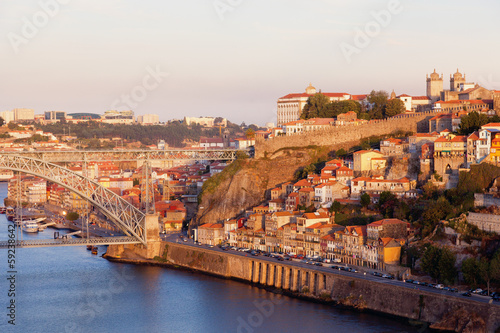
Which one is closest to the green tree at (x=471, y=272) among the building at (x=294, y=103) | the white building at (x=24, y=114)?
the building at (x=294, y=103)

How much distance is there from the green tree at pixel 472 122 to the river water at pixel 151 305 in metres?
12.9

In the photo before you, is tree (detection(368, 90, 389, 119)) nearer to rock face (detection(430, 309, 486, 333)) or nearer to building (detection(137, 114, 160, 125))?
rock face (detection(430, 309, 486, 333))

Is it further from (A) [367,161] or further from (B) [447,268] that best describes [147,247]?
(B) [447,268]

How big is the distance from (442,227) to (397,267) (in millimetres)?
2187

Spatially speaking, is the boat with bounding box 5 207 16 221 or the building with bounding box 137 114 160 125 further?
the building with bounding box 137 114 160 125

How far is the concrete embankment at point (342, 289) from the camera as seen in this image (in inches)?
953

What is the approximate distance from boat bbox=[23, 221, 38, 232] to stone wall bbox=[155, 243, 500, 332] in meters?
14.2

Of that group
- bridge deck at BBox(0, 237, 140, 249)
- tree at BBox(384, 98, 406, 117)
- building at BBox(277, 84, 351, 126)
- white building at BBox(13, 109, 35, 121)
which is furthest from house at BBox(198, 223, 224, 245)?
white building at BBox(13, 109, 35, 121)

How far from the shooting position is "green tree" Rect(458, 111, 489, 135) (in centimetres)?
3747

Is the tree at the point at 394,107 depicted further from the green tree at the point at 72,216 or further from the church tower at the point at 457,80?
the green tree at the point at 72,216

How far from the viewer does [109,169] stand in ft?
238

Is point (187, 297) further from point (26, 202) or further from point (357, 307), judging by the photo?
point (26, 202)

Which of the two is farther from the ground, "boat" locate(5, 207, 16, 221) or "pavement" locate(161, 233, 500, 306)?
"pavement" locate(161, 233, 500, 306)

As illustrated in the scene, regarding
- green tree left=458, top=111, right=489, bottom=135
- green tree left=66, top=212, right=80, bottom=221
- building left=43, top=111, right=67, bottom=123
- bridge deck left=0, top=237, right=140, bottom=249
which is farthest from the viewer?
building left=43, top=111, right=67, bottom=123
